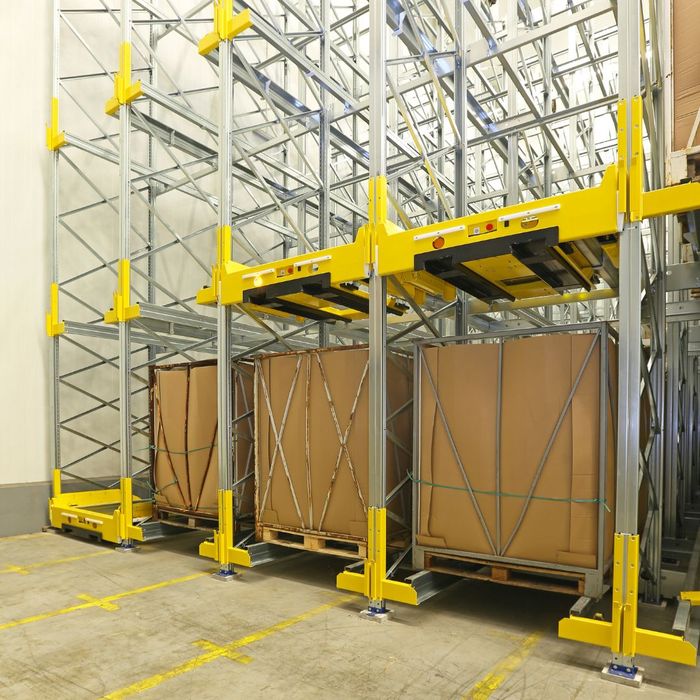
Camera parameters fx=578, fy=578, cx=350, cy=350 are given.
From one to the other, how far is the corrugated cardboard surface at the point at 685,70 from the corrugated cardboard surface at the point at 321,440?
3.46 m

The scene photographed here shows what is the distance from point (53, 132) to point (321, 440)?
793 cm

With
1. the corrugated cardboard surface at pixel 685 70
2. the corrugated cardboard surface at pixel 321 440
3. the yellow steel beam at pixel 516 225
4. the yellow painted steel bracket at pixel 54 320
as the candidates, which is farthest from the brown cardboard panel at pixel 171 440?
the corrugated cardboard surface at pixel 685 70

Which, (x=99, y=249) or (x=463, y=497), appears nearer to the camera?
(x=463, y=497)

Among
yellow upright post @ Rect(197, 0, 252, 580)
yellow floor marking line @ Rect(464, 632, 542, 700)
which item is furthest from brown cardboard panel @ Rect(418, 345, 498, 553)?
yellow upright post @ Rect(197, 0, 252, 580)

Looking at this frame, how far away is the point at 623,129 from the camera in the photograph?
14.7ft

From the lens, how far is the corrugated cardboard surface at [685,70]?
4.48 metres

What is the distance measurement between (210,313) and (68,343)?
3.25 meters

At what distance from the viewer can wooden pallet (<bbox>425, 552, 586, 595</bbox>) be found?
5.01m

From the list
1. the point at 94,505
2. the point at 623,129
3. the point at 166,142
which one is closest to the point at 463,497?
the point at 623,129

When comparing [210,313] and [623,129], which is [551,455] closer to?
[623,129]

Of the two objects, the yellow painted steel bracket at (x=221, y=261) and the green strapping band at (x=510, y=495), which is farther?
the yellow painted steel bracket at (x=221, y=261)

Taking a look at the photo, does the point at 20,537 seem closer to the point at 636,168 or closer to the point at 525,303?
the point at 525,303

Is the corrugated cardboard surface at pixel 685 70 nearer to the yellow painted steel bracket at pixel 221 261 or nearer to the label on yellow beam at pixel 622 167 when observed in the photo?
the label on yellow beam at pixel 622 167

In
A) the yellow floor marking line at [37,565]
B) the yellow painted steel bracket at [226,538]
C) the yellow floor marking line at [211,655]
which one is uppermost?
the yellow painted steel bracket at [226,538]
